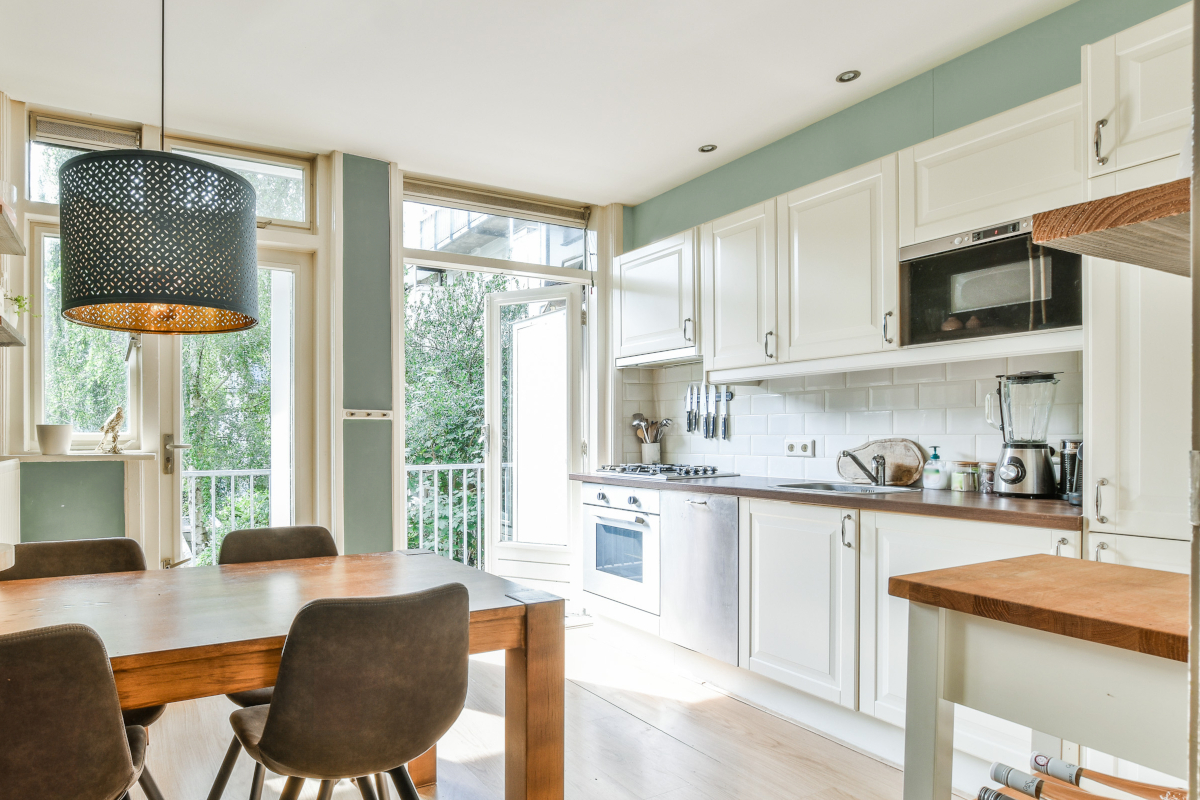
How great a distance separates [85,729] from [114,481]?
2505 millimetres

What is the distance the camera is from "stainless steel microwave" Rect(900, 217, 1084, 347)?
2.20 meters

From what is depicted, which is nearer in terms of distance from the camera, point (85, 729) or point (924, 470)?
point (85, 729)

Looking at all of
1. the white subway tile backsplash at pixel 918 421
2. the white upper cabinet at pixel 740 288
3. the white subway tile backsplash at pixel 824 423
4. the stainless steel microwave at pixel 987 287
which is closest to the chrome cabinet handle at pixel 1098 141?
the stainless steel microwave at pixel 987 287

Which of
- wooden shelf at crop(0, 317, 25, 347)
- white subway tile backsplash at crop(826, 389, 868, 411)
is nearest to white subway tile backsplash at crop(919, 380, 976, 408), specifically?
white subway tile backsplash at crop(826, 389, 868, 411)

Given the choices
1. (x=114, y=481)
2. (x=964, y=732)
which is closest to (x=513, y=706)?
(x=964, y=732)

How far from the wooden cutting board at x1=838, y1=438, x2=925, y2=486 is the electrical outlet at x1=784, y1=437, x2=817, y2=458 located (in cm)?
24

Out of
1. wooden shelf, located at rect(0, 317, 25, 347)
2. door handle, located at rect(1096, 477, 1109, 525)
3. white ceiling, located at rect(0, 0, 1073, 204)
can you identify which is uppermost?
white ceiling, located at rect(0, 0, 1073, 204)

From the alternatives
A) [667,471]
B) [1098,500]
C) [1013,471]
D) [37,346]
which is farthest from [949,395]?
[37,346]

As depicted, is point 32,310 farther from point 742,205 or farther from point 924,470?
point 924,470

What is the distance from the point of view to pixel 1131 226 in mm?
624

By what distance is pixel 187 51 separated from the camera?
267 centimetres

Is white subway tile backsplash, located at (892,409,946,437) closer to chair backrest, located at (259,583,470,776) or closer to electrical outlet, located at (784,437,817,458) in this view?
electrical outlet, located at (784,437,817,458)

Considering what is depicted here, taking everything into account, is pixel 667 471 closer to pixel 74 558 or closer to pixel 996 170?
pixel 996 170

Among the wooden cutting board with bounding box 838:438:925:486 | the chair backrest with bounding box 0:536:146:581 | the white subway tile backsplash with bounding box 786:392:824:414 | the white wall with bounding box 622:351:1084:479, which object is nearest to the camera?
the chair backrest with bounding box 0:536:146:581
